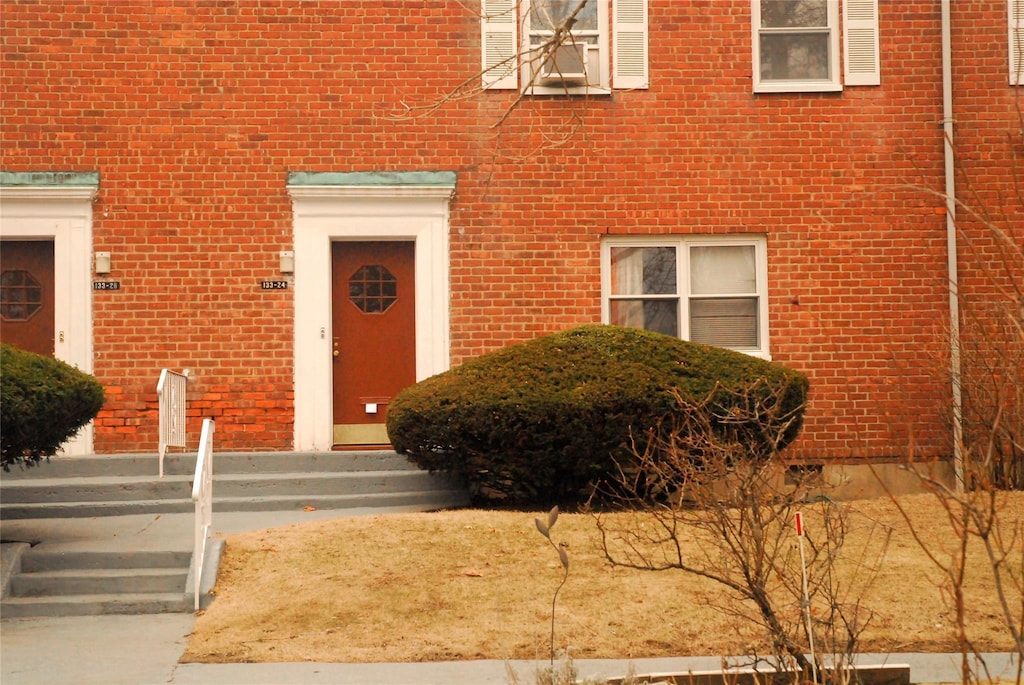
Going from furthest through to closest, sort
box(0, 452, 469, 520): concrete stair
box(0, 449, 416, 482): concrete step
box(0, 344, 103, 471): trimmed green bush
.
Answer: box(0, 449, 416, 482): concrete step
box(0, 452, 469, 520): concrete stair
box(0, 344, 103, 471): trimmed green bush

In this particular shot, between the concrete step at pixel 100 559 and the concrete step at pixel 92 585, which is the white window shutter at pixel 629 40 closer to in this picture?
the concrete step at pixel 100 559

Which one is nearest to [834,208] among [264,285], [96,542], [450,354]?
[450,354]

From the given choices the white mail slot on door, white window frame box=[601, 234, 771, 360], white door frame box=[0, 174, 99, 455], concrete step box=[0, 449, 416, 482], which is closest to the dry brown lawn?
concrete step box=[0, 449, 416, 482]

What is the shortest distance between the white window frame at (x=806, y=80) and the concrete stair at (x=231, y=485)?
227 inches

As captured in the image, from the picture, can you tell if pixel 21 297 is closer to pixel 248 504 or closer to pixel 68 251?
pixel 68 251

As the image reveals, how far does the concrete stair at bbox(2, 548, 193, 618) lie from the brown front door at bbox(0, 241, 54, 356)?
4.20m

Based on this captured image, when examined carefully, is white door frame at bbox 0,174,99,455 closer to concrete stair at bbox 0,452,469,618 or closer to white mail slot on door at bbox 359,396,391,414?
concrete stair at bbox 0,452,469,618

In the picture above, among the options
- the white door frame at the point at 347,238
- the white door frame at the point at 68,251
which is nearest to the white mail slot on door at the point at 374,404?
the white door frame at the point at 347,238

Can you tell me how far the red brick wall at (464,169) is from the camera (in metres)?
13.2

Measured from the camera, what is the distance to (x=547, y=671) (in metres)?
5.83

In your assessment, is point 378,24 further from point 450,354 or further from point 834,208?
point 834,208

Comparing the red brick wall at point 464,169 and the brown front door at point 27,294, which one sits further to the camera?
the brown front door at point 27,294

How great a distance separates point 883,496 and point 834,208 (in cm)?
318

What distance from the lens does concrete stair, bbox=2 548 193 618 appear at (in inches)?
353
